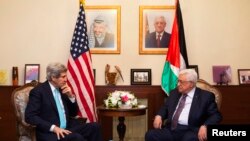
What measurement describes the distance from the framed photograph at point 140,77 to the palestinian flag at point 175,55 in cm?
31

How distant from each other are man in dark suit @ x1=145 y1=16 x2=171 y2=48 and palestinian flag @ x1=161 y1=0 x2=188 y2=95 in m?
0.23

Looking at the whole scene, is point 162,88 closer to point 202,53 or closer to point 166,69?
point 166,69

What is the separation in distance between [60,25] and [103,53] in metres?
0.80

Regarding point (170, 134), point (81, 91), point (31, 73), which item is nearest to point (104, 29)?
point (81, 91)

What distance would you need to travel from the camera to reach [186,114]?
152 inches

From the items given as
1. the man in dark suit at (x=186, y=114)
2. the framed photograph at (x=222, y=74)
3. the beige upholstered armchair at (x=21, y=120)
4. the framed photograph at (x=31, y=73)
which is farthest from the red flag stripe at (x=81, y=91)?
the framed photograph at (x=222, y=74)

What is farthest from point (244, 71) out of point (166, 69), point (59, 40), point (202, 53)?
point (59, 40)

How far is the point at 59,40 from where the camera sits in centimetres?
539

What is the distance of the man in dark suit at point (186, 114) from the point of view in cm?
376

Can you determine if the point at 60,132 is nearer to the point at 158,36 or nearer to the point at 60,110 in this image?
the point at 60,110

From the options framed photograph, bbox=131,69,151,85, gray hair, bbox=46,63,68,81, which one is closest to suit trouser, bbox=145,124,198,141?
gray hair, bbox=46,63,68,81

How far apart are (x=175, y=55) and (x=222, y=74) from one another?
0.84 meters

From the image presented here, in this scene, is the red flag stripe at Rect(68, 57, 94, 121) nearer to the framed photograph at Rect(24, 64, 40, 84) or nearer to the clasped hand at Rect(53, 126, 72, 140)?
the framed photograph at Rect(24, 64, 40, 84)

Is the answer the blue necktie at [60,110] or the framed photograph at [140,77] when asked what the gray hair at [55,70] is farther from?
the framed photograph at [140,77]
